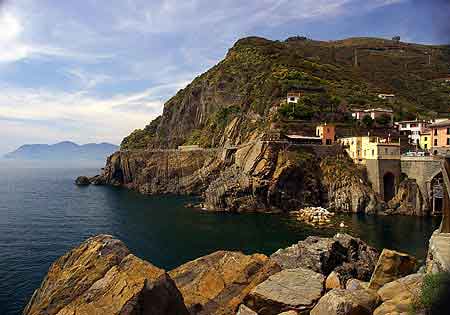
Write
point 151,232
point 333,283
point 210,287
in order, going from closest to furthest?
1. point 333,283
2. point 210,287
3. point 151,232

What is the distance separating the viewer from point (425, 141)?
96375 millimetres

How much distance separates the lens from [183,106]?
162875mm

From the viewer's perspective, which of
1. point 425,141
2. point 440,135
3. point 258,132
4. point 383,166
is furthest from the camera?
point 258,132

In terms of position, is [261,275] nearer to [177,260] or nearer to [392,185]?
[177,260]

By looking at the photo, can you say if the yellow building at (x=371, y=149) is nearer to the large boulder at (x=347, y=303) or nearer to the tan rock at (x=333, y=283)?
the tan rock at (x=333, y=283)

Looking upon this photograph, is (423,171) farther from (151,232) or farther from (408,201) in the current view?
(151,232)

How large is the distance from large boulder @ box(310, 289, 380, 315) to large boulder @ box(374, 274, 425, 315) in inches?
20.9

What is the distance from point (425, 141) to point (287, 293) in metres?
88.5

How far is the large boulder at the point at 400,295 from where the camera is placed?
58.1 feet

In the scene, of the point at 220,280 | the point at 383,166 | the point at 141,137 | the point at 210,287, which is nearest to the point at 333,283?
the point at 220,280

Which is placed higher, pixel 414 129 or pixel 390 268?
pixel 414 129

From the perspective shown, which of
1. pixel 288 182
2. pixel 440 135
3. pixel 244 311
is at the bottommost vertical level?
pixel 244 311

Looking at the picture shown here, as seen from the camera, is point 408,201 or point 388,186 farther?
point 388,186

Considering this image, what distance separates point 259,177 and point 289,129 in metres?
22.6
